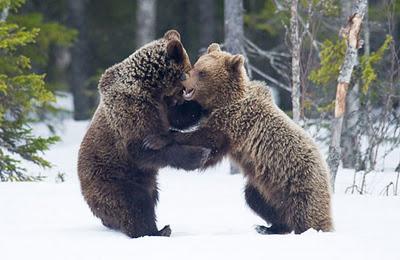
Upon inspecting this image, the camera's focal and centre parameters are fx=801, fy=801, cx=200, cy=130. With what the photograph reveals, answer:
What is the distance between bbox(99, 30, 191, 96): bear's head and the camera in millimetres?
6906

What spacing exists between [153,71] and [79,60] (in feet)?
50.2

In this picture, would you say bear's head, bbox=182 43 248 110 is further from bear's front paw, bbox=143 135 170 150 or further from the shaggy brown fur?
bear's front paw, bbox=143 135 170 150

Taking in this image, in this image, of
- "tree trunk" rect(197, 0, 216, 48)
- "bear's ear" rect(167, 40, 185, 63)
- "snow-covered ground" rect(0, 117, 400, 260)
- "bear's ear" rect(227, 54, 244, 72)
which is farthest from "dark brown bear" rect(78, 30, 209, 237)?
"tree trunk" rect(197, 0, 216, 48)

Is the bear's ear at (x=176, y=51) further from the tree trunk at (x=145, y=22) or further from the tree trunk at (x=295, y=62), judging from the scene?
the tree trunk at (x=145, y=22)

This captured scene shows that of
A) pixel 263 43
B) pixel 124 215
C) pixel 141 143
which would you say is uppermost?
pixel 141 143

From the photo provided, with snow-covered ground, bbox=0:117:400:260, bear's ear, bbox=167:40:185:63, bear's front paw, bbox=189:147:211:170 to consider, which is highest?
bear's ear, bbox=167:40:185:63

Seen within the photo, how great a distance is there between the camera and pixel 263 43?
22.0m

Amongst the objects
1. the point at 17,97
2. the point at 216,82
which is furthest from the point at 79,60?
the point at 216,82

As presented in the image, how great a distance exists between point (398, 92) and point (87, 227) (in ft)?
22.5

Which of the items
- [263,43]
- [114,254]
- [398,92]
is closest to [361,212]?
[114,254]

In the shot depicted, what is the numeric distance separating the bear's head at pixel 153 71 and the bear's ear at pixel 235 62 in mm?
424

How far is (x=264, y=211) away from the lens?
712 centimetres

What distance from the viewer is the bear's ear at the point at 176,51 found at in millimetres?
6973

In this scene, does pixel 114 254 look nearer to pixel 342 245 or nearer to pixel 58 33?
pixel 342 245
